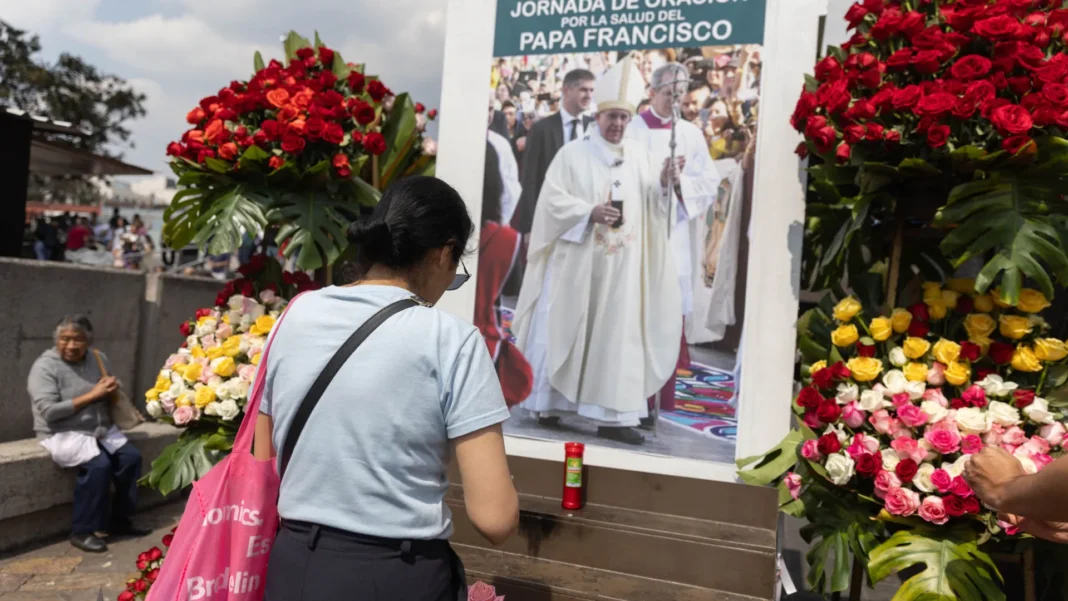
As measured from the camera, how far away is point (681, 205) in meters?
3.55

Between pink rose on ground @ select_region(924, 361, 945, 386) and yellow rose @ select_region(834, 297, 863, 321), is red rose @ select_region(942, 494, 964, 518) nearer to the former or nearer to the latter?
pink rose on ground @ select_region(924, 361, 945, 386)

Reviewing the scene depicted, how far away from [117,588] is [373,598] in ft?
11.9

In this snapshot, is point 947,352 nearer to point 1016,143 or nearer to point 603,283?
point 1016,143

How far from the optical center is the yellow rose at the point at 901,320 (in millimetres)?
2859

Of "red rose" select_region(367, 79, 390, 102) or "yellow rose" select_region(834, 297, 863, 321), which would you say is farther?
"red rose" select_region(367, 79, 390, 102)

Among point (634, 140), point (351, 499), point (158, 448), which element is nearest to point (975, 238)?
point (634, 140)

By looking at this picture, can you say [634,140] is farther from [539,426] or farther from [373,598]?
[373,598]

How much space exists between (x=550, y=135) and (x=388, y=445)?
2.61 m

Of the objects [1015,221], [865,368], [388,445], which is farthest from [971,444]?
[388,445]

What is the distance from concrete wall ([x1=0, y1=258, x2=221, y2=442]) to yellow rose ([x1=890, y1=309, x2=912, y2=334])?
5.26 meters

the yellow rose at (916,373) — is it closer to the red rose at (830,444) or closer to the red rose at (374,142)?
the red rose at (830,444)

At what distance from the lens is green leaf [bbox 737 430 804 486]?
→ 312cm

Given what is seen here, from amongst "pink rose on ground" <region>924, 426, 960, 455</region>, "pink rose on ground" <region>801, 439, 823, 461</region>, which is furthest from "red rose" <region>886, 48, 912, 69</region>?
"pink rose on ground" <region>801, 439, 823, 461</region>

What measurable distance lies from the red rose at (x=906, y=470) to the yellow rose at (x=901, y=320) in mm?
509
